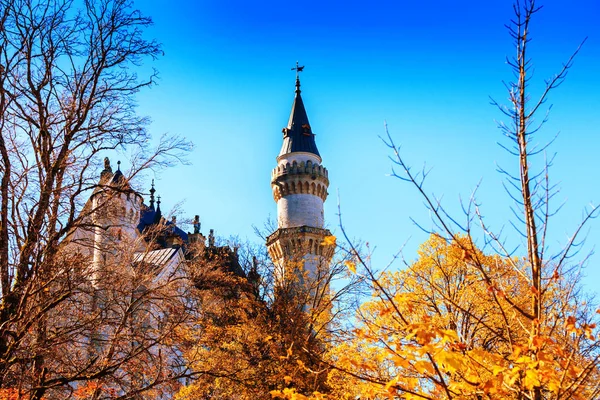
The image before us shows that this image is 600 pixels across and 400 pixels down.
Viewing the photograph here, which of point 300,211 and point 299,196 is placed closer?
point 300,211

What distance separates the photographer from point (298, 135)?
5081 centimetres

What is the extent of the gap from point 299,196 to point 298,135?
5941 millimetres

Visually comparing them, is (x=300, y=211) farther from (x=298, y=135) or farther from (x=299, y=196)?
(x=298, y=135)

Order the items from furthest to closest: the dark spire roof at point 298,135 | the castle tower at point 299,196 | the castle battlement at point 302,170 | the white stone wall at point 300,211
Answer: the dark spire roof at point 298,135, the castle battlement at point 302,170, the white stone wall at point 300,211, the castle tower at point 299,196

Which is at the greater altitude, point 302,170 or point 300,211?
point 302,170

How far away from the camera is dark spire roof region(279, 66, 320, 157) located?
50.0 metres

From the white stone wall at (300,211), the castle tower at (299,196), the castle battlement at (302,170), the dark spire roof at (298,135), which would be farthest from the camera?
the dark spire roof at (298,135)

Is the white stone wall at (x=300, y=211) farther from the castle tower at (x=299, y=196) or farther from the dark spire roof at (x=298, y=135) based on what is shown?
the dark spire roof at (x=298, y=135)

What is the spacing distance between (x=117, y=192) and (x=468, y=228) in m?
8.26

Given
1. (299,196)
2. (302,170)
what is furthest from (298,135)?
(299,196)

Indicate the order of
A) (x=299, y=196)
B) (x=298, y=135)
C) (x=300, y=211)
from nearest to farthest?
(x=300, y=211) → (x=299, y=196) → (x=298, y=135)

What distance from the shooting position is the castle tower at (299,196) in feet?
147

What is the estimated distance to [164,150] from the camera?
13.6 meters

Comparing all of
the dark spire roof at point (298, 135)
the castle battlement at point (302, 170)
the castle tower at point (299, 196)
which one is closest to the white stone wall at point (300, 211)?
the castle tower at point (299, 196)
